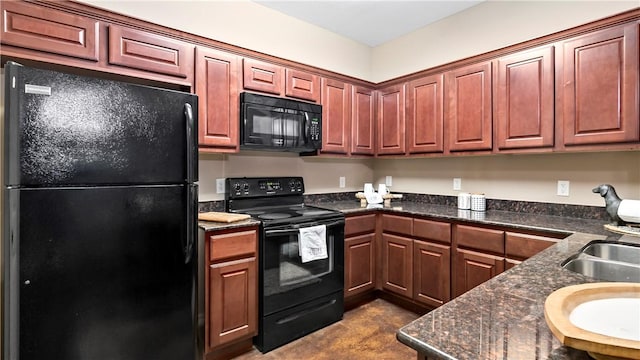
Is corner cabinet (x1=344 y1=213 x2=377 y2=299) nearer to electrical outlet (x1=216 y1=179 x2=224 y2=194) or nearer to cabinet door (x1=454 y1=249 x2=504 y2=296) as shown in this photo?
cabinet door (x1=454 y1=249 x2=504 y2=296)

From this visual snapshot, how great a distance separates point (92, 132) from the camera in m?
1.49

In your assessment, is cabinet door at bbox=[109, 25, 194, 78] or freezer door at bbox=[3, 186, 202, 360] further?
cabinet door at bbox=[109, 25, 194, 78]

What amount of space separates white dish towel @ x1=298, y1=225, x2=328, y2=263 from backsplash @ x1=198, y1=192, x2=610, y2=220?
763mm

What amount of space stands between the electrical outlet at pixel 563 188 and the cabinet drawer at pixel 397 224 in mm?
1136

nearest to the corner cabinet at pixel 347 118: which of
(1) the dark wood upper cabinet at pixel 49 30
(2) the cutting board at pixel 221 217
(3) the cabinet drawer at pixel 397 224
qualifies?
(3) the cabinet drawer at pixel 397 224

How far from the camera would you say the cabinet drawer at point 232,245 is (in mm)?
1998

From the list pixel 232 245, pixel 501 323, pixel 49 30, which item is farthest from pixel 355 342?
pixel 49 30

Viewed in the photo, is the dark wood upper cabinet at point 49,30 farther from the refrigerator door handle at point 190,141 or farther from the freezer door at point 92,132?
the refrigerator door handle at point 190,141

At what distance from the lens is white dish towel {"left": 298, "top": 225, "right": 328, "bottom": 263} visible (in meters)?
2.32

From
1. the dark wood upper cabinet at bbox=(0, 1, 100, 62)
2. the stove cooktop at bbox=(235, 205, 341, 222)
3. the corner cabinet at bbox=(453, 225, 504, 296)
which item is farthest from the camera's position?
the stove cooktop at bbox=(235, 205, 341, 222)

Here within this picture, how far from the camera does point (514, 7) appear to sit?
8.57ft

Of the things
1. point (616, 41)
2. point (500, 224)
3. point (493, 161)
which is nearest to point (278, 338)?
point (500, 224)

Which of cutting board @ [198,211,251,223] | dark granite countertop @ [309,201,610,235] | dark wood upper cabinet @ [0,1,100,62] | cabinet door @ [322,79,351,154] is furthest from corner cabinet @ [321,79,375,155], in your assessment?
dark wood upper cabinet @ [0,1,100,62]

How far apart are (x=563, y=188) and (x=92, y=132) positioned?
311 cm
